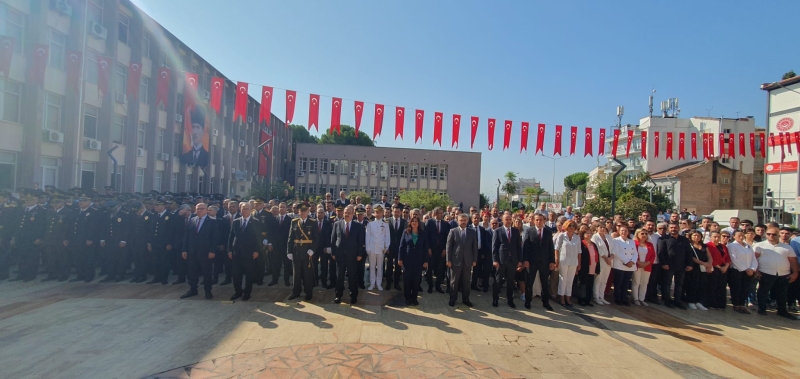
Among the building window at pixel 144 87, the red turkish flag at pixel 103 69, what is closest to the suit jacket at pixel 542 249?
the red turkish flag at pixel 103 69

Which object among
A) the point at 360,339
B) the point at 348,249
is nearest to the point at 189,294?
the point at 348,249

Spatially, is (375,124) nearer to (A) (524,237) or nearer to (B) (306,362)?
(A) (524,237)

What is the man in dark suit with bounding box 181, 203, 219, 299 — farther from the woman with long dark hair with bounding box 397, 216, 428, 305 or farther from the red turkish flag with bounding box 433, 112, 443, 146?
the red turkish flag with bounding box 433, 112, 443, 146

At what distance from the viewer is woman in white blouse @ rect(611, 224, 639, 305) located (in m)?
8.34

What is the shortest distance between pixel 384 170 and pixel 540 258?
40.8 meters

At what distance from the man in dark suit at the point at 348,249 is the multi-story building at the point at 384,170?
129 feet

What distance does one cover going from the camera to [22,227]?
904 cm

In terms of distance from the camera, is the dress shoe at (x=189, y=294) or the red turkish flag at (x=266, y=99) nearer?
the dress shoe at (x=189, y=294)

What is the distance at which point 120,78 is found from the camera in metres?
20.7

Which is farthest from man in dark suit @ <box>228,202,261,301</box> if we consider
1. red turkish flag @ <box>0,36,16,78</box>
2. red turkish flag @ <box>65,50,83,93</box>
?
red turkish flag @ <box>0,36,16,78</box>

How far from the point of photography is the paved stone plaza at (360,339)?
4848mm

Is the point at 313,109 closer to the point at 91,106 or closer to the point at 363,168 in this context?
the point at 91,106

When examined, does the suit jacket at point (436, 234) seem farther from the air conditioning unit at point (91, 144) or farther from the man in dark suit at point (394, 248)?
the air conditioning unit at point (91, 144)

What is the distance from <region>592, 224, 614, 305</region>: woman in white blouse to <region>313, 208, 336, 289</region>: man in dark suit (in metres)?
5.61
